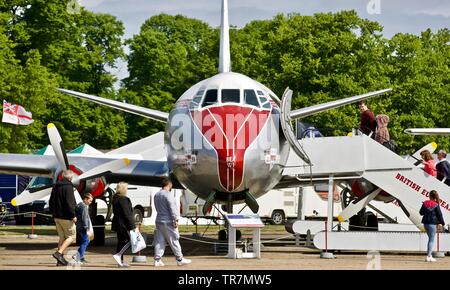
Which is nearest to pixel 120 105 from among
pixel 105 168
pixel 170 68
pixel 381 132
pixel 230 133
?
pixel 105 168

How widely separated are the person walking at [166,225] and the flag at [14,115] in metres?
28.5

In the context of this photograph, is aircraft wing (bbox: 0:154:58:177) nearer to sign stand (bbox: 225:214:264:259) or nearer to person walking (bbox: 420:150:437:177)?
sign stand (bbox: 225:214:264:259)

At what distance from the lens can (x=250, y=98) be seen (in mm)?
25281

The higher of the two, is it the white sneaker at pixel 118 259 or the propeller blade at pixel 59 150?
the propeller blade at pixel 59 150

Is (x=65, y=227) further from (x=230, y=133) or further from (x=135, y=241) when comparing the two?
(x=230, y=133)

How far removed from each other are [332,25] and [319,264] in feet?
148

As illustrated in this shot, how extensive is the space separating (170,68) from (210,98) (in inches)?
2076

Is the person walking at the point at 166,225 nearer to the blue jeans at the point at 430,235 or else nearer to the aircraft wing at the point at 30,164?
the blue jeans at the point at 430,235

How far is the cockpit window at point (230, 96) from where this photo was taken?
25.0m

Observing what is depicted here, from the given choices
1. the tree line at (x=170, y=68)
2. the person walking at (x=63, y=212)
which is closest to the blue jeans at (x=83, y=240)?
the person walking at (x=63, y=212)
